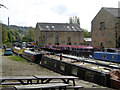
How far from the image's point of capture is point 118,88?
36.0ft

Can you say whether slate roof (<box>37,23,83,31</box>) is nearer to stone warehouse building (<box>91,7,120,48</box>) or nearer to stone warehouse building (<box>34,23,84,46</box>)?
stone warehouse building (<box>34,23,84,46</box>)

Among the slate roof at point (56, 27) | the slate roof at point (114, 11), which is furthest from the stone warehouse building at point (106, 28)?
the slate roof at point (56, 27)

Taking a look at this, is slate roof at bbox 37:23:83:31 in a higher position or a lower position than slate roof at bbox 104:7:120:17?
lower

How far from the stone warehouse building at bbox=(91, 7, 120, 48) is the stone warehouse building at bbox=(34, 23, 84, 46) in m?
15.9

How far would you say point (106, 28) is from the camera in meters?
43.4

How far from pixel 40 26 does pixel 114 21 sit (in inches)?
1092

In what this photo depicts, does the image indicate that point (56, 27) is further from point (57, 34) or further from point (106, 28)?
point (106, 28)

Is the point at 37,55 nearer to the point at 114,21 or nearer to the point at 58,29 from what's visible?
the point at 114,21

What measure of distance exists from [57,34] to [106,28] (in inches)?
867

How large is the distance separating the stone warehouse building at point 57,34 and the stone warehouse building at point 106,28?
52.2 feet

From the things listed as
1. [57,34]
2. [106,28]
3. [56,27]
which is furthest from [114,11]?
[56,27]

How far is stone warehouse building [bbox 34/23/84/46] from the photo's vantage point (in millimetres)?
61344

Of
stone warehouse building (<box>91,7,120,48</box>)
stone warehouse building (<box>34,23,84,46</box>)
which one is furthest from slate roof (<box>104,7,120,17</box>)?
stone warehouse building (<box>34,23,84,46</box>)

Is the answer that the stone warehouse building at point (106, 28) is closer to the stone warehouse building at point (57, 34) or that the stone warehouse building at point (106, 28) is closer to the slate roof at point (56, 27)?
the stone warehouse building at point (57, 34)
